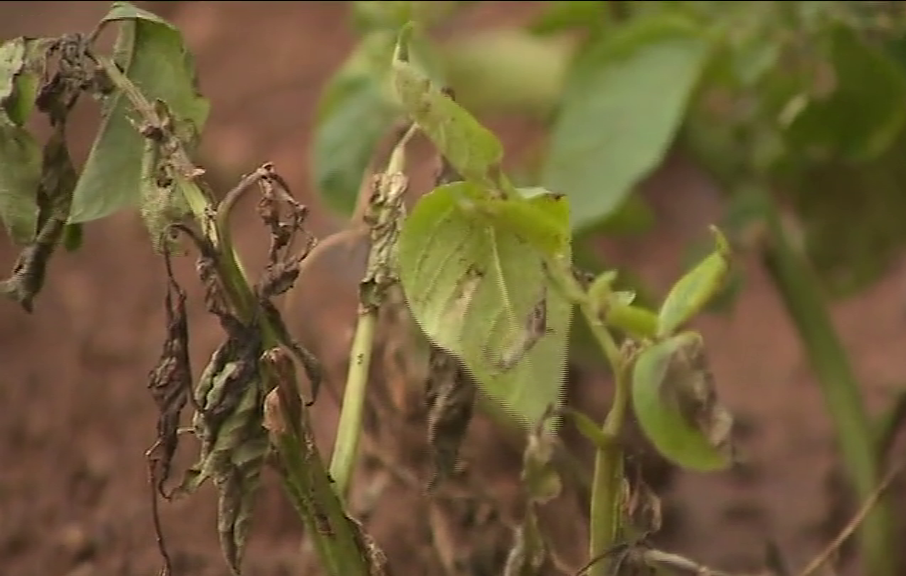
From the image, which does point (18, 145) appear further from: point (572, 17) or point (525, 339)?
point (572, 17)

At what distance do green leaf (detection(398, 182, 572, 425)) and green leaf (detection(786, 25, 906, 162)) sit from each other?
0.36 meters

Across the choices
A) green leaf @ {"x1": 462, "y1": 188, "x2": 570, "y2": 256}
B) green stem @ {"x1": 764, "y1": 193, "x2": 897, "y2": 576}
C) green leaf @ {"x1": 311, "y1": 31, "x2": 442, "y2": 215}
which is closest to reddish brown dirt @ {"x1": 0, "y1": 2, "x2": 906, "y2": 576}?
green stem @ {"x1": 764, "y1": 193, "x2": 897, "y2": 576}

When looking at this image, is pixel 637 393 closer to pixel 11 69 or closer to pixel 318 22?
pixel 11 69

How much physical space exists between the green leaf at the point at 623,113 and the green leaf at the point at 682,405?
235 millimetres

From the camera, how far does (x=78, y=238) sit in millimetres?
496

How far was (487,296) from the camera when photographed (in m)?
0.44

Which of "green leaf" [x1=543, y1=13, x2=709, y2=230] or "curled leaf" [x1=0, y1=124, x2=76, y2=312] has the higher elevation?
"curled leaf" [x1=0, y1=124, x2=76, y2=312]

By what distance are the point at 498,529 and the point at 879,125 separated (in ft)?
1.25

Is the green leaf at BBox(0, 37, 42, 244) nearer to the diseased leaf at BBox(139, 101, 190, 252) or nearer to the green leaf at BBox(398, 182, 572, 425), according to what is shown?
the diseased leaf at BBox(139, 101, 190, 252)

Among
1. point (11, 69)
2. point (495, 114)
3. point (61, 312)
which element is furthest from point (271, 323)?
point (495, 114)

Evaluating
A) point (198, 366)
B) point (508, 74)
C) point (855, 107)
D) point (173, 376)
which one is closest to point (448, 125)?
point (173, 376)

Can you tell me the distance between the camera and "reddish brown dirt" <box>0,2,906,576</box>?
0.69 metres

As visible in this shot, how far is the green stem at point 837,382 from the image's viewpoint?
729 mm

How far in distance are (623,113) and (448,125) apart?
346mm
